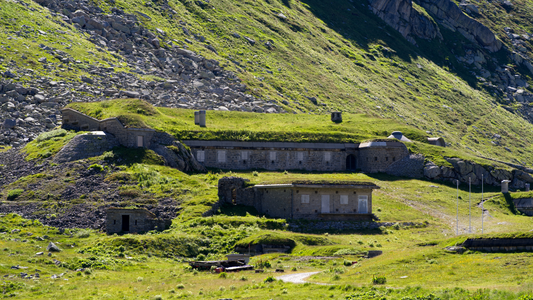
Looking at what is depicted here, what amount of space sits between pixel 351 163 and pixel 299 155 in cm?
784

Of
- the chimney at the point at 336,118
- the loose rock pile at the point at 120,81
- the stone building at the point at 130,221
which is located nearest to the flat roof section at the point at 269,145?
the chimney at the point at 336,118

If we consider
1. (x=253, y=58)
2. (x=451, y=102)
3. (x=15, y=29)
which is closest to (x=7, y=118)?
(x=15, y=29)

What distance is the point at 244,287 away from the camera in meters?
34.7

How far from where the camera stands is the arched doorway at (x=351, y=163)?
277 feet

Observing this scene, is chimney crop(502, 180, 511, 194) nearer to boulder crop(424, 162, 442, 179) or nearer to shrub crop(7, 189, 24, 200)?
boulder crop(424, 162, 442, 179)

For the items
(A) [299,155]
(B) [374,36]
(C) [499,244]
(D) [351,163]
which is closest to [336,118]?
(D) [351,163]

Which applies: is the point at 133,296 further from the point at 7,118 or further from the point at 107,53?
the point at 107,53

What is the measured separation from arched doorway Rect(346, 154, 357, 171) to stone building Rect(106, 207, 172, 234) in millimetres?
35175

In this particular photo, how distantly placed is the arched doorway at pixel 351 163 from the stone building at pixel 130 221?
35175 mm

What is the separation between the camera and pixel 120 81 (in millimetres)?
96250

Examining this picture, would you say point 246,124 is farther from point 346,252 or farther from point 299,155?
point 346,252

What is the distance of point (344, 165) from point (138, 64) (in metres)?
42.0

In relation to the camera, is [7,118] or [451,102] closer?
[7,118]

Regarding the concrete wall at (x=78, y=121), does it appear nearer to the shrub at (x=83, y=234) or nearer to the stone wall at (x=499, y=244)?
the shrub at (x=83, y=234)
